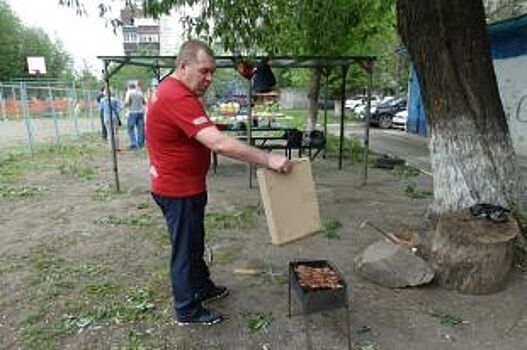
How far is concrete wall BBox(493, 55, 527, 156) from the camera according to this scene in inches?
470

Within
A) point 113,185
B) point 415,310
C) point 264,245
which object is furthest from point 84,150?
point 415,310

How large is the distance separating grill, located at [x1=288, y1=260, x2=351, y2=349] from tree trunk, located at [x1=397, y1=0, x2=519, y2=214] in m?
2.20

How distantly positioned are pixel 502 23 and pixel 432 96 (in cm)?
753

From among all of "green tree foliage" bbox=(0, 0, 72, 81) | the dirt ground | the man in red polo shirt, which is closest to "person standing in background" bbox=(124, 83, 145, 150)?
the dirt ground

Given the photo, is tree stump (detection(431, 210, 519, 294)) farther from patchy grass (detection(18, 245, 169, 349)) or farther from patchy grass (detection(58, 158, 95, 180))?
patchy grass (detection(58, 158, 95, 180))

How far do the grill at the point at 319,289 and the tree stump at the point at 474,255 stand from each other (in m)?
1.22

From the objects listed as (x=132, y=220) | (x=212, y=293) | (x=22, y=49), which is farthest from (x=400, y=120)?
(x=22, y=49)

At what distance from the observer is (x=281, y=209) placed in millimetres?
3453

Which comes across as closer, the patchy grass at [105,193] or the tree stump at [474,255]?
the tree stump at [474,255]

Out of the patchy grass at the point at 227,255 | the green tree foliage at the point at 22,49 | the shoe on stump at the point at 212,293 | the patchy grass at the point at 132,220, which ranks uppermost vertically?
the green tree foliage at the point at 22,49

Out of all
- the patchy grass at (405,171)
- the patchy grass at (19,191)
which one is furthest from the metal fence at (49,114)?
the patchy grass at (405,171)

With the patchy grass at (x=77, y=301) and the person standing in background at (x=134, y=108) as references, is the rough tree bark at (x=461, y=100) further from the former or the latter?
the person standing in background at (x=134, y=108)

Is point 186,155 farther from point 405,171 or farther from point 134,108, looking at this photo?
point 134,108

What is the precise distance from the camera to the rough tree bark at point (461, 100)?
16.7 ft
